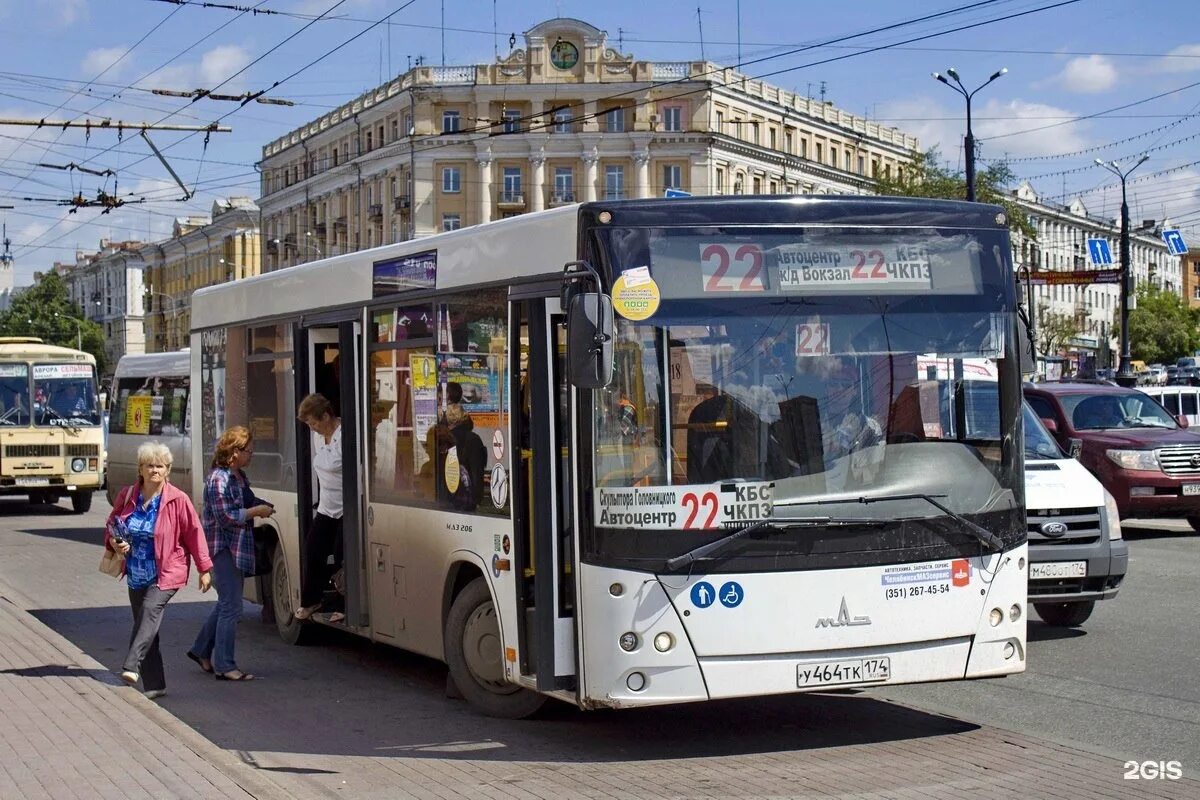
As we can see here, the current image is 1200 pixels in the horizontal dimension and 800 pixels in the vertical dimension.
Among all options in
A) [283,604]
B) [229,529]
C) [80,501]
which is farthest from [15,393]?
[229,529]

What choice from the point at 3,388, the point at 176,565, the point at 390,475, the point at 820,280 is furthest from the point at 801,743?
the point at 3,388

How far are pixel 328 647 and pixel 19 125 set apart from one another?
44.0ft

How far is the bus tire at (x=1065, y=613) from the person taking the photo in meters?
11.9

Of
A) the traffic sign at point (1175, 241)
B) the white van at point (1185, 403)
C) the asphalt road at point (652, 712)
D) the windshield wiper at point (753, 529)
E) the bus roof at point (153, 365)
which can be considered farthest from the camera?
the traffic sign at point (1175, 241)

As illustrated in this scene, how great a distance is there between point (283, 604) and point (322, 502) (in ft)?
4.77

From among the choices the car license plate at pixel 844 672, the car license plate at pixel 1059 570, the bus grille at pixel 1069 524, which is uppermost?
the bus grille at pixel 1069 524

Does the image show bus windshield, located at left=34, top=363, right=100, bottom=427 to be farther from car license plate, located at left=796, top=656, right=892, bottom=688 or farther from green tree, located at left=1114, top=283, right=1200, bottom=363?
green tree, located at left=1114, top=283, right=1200, bottom=363

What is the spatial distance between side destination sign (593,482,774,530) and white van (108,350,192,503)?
53.5 feet

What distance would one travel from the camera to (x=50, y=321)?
124m

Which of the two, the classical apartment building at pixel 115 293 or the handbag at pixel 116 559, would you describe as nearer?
the handbag at pixel 116 559

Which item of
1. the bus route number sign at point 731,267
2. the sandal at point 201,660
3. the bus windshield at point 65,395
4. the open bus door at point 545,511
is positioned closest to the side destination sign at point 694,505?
the open bus door at point 545,511

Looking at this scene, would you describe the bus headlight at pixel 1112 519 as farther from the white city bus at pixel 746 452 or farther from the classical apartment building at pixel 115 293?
the classical apartment building at pixel 115 293

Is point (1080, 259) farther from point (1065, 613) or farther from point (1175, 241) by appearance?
point (1065, 613)

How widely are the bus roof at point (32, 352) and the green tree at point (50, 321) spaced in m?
95.3
